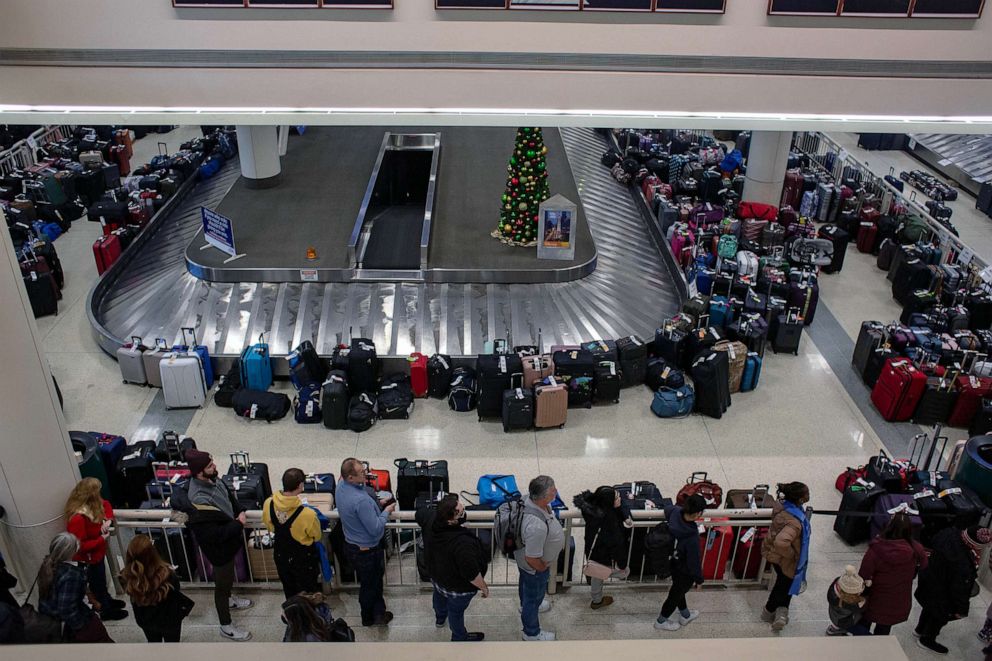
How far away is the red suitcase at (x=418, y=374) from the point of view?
36.7 feet

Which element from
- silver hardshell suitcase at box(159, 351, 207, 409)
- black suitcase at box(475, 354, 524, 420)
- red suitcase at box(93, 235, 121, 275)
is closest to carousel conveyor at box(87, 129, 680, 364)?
red suitcase at box(93, 235, 121, 275)

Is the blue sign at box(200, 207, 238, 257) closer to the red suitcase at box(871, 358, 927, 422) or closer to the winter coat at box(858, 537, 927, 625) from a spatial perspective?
the red suitcase at box(871, 358, 927, 422)

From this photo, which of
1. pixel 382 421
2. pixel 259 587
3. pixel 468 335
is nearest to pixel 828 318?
pixel 468 335

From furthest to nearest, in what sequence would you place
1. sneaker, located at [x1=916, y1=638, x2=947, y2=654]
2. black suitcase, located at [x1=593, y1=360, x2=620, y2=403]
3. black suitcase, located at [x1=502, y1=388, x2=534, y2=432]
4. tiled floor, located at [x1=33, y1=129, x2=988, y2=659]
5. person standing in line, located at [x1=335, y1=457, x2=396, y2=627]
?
black suitcase, located at [x1=593, y1=360, x2=620, y2=403], black suitcase, located at [x1=502, y1=388, x2=534, y2=432], tiled floor, located at [x1=33, y1=129, x2=988, y2=659], sneaker, located at [x1=916, y1=638, x2=947, y2=654], person standing in line, located at [x1=335, y1=457, x2=396, y2=627]

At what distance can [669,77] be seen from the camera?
5.62 metres

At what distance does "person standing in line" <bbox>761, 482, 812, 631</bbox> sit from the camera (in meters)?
6.64

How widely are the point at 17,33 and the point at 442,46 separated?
8.84 feet

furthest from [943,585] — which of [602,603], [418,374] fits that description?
[418,374]

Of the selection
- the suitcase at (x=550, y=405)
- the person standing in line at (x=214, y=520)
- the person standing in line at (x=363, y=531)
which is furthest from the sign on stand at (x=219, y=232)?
the person standing in line at (x=363, y=531)

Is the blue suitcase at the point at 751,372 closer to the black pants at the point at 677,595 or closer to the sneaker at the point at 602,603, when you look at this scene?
the black pants at the point at 677,595

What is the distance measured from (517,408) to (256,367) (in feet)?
11.8

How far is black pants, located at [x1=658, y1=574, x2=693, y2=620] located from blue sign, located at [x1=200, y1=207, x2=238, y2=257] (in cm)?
896

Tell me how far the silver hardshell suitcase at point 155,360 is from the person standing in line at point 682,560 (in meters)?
7.42

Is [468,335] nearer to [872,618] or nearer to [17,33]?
[872,618]
